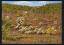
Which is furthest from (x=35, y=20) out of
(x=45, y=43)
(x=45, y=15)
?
(x=45, y=43)

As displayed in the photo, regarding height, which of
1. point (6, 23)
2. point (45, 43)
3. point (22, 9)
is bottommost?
point (45, 43)

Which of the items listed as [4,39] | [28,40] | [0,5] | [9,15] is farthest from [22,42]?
[0,5]

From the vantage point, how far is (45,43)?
15.8ft

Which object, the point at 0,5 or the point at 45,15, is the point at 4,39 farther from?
the point at 45,15

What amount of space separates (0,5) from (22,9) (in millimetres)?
585

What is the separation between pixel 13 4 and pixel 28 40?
103 centimetres

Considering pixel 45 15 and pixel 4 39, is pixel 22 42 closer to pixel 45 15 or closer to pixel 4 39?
pixel 4 39

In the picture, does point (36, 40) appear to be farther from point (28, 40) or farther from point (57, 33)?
point (57, 33)

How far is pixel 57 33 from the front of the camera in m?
4.80

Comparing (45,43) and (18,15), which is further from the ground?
A: (18,15)

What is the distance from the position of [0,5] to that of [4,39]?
897 millimetres

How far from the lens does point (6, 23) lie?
4828mm

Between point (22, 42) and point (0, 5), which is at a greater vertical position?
point (0, 5)

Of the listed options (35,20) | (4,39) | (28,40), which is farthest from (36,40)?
(4,39)
